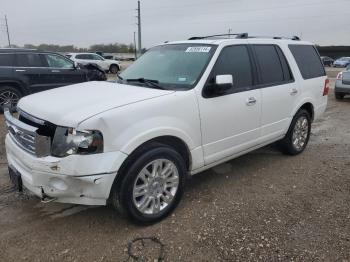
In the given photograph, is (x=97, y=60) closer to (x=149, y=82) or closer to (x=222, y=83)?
(x=149, y=82)

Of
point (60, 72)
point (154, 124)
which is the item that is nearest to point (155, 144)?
point (154, 124)

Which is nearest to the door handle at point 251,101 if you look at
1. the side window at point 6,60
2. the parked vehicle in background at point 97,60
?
the side window at point 6,60

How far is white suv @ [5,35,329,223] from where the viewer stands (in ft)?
9.88

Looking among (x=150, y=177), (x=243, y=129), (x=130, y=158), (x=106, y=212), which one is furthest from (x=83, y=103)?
(x=243, y=129)

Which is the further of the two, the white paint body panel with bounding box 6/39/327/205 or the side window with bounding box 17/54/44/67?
the side window with bounding box 17/54/44/67

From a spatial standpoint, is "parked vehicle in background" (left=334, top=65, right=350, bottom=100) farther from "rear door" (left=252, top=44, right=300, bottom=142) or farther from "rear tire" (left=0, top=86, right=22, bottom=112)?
"rear tire" (left=0, top=86, right=22, bottom=112)

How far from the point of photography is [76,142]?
2959 mm

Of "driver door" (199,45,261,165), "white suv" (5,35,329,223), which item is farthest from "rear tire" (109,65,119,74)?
"driver door" (199,45,261,165)

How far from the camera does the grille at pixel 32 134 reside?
304 centimetres

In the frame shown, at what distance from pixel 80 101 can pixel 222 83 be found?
1461 millimetres

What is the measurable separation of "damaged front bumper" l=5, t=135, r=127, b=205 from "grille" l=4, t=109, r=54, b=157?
7 centimetres

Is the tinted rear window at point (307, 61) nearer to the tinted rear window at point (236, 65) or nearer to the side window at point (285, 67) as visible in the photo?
the side window at point (285, 67)

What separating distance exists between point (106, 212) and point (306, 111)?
359 cm

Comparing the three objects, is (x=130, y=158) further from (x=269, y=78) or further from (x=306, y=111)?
(x=306, y=111)
